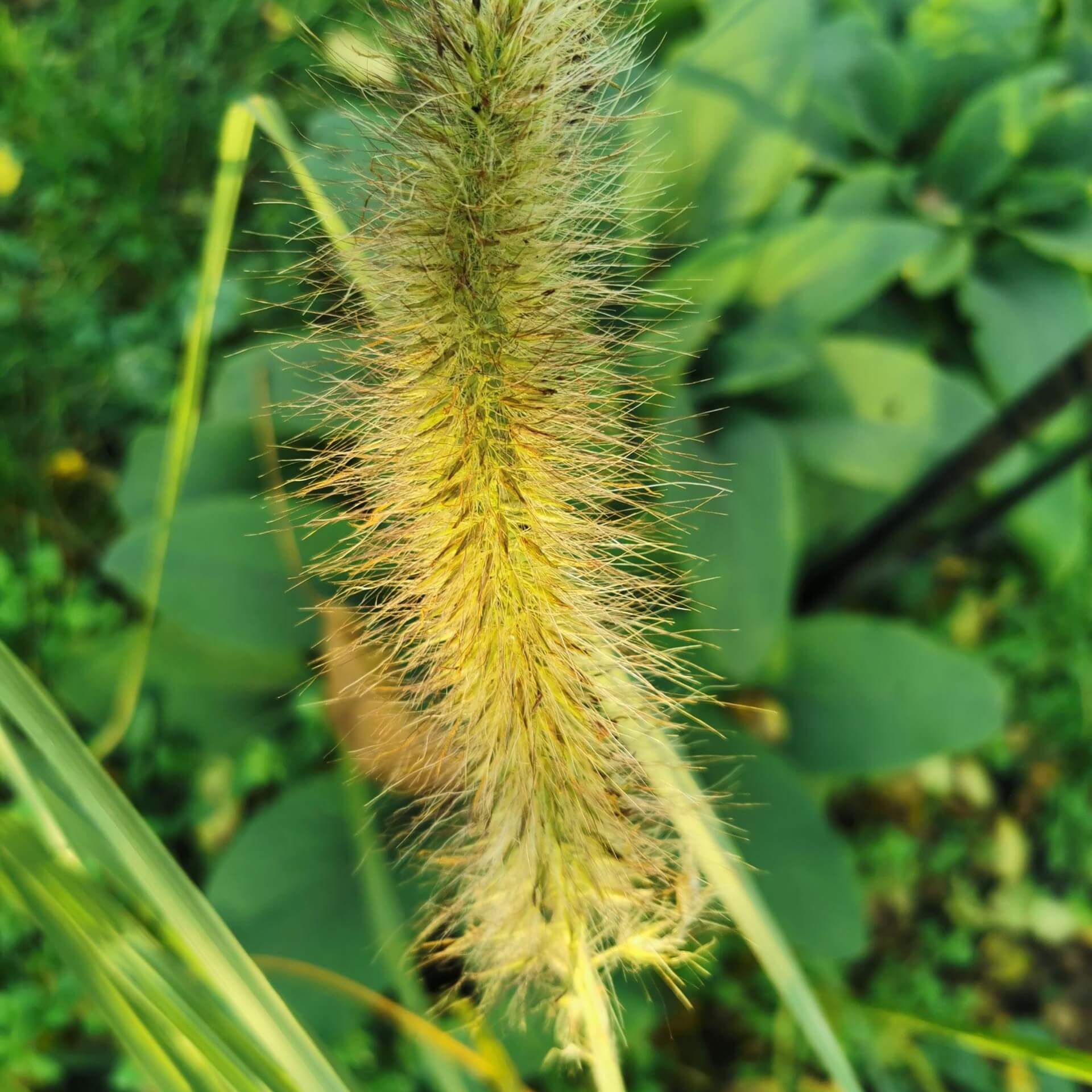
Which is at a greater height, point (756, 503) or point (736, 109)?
point (736, 109)

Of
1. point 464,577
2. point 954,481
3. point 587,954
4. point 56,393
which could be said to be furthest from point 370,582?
point 56,393

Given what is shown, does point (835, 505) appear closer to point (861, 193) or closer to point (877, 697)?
point (877, 697)

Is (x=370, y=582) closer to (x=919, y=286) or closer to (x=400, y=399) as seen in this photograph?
(x=400, y=399)

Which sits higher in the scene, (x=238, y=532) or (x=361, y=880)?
(x=238, y=532)

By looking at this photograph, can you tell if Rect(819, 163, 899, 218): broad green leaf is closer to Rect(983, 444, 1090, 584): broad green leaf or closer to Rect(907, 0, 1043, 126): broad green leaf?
Rect(907, 0, 1043, 126): broad green leaf

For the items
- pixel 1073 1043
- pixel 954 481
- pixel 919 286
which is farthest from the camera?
pixel 1073 1043

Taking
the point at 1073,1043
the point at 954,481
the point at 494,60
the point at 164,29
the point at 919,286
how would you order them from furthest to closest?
the point at 164,29, the point at 1073,1043, the point at 919,286, the point at 954,481, the point at 494,60

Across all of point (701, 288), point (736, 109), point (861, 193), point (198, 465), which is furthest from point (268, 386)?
point (861, 193)
